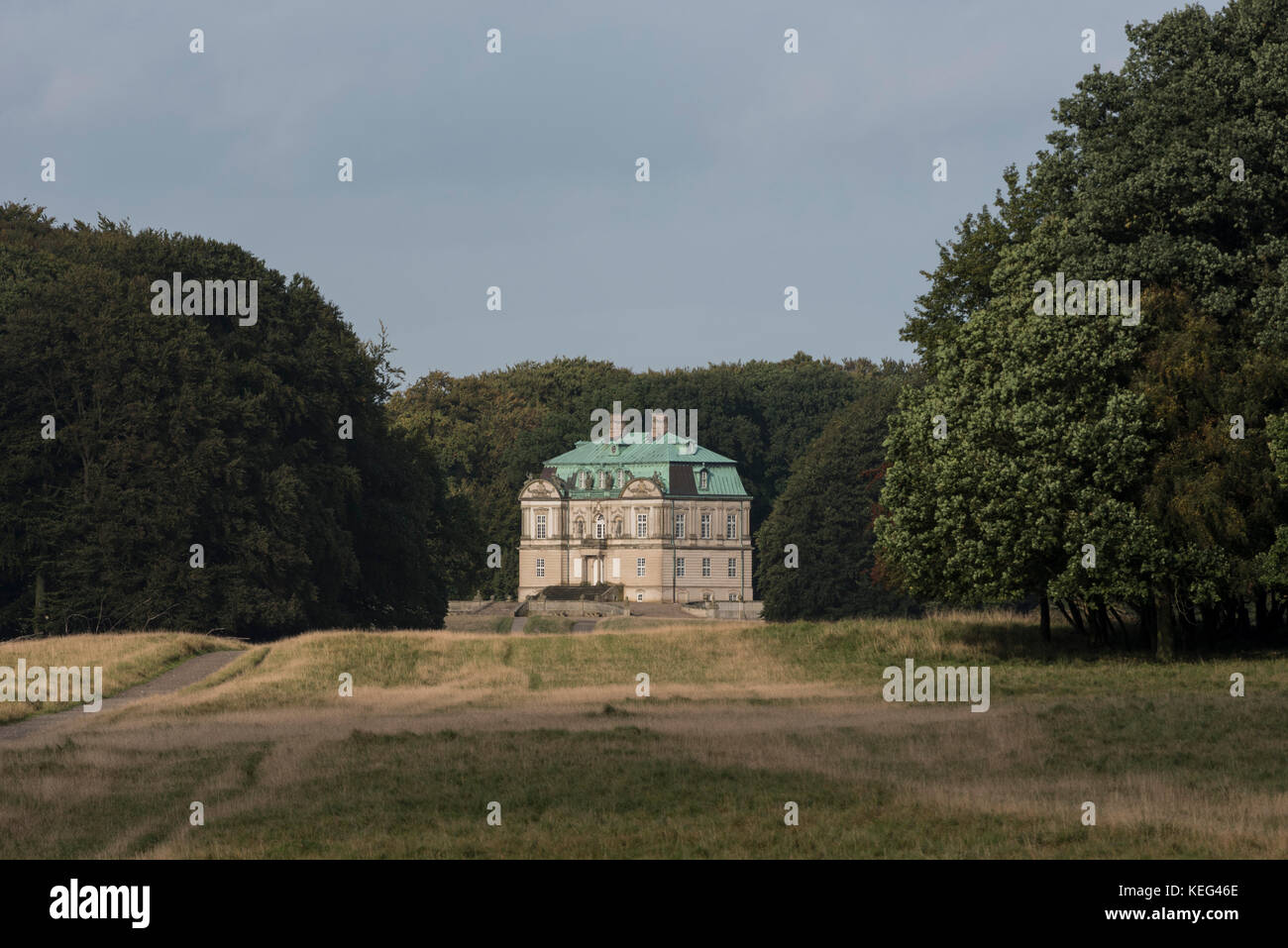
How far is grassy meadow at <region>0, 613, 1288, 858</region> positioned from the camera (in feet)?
62.8

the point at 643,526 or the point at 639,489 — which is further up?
the point at 639,489

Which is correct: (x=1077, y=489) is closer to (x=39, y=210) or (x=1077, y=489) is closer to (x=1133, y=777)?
(x=1133, y=777)

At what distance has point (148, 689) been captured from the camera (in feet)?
151

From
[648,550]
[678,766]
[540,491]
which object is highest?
[540,491]

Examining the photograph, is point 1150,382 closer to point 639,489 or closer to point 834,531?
point 834,531

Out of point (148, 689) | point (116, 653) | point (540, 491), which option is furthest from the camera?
point (540, 491)

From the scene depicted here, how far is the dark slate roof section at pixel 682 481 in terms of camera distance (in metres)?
136

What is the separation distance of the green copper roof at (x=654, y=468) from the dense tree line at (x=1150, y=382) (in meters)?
88.9

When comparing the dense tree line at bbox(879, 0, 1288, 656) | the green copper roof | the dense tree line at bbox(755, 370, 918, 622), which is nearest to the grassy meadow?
the dense tree line at bbox(879, 0, 1288, 656)

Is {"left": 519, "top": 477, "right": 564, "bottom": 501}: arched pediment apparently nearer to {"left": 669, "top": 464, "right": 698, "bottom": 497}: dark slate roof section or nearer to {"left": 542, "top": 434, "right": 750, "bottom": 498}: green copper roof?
{"left": 542, "top": 434, "right": 750, "bottom": 498}: green copper roof

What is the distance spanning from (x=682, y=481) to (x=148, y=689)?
92088 millimetres

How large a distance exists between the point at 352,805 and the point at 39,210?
85816mm

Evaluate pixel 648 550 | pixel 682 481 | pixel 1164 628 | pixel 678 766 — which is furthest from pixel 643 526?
pixel 678 766
